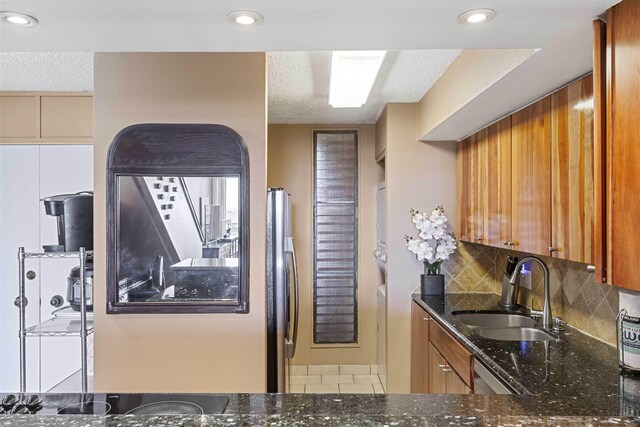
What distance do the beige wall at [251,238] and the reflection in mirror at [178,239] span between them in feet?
0.36

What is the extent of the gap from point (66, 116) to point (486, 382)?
10.5ft

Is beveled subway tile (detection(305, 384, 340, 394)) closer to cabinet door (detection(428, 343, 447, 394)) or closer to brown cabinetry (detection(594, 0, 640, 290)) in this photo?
cabinet door (detection(428, 343, 447, 394))

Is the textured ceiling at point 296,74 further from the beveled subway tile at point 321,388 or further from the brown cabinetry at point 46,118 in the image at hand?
the beveled subway tile at point 321,388

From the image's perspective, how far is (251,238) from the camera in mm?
2307

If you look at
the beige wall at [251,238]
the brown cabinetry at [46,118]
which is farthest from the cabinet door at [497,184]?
the brown cabinetry at [46,118]

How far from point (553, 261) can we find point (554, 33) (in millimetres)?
1625

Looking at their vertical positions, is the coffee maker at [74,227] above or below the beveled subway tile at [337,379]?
above

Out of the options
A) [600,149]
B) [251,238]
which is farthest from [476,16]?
[251,238]

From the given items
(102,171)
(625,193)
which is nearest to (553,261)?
(625,193)

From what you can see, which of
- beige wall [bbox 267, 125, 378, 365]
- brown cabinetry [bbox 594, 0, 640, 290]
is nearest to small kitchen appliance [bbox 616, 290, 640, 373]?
brown cabinetry [bbox 594, 0, 640, 290]

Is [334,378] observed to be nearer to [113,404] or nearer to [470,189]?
[470,189]

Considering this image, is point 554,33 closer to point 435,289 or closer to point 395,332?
point 435,289

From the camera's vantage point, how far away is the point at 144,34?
4.58 feet

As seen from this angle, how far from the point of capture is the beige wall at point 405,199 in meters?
3.49
